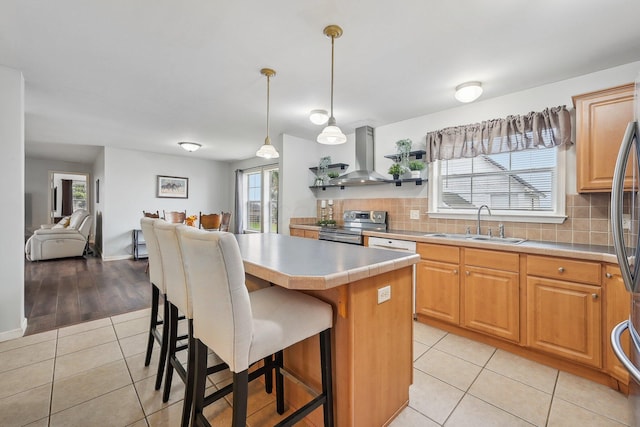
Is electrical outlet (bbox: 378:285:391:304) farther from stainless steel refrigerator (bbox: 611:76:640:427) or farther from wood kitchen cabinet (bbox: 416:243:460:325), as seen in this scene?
wood kitchen cabinet (bbox: 416:243:460:325)

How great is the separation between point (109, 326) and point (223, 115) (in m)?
2.72

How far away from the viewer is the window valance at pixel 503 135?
8.02ft

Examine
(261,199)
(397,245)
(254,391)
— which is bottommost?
(254,391)

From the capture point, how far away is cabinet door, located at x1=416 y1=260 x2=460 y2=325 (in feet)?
8.28

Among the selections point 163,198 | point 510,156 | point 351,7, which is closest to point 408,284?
point 351,7

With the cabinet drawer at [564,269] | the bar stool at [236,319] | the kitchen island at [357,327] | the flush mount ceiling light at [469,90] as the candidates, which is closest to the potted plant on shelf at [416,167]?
the flush mount ceiling light at [469,90]

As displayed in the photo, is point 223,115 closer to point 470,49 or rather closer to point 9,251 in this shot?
point 9,251

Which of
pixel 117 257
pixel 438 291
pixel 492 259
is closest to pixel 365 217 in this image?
pixel 438 291

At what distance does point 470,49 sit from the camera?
206 cm

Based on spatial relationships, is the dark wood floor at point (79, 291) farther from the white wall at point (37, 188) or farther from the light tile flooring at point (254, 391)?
the white wall at point (37, 188)

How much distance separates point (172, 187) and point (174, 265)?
5.85 meters

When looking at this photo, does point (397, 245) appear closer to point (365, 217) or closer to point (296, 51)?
point (365, 217)

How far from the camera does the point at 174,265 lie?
4.57 ft

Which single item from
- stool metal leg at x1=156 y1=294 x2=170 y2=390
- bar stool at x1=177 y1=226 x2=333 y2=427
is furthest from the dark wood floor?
bar stool at x1=177 y1=226 x2=333 y2=427
